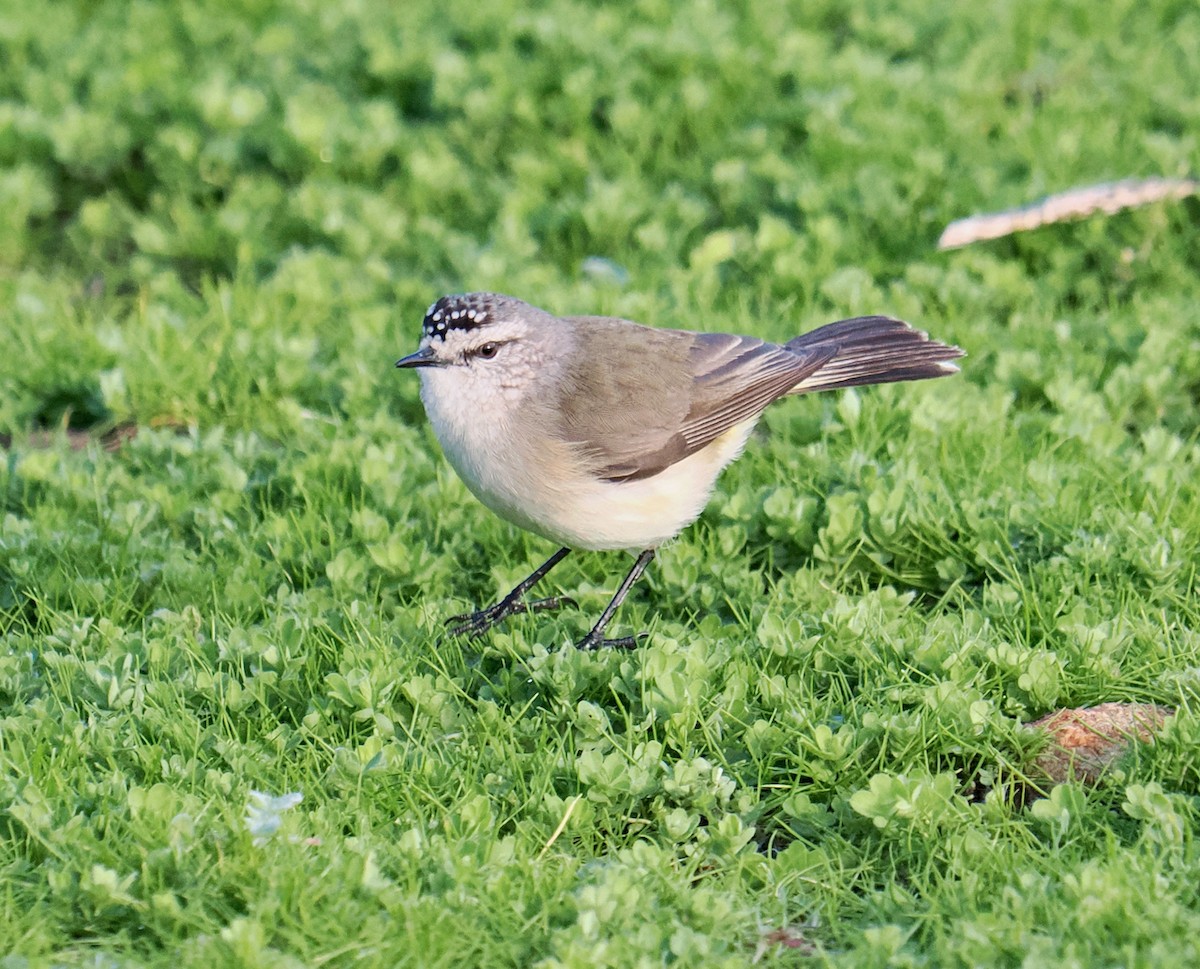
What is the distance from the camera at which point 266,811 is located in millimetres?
4395

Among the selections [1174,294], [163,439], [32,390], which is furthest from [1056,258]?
[32,390]

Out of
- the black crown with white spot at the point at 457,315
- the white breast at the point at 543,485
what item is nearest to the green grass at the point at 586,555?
the white breast at the point at 543,485

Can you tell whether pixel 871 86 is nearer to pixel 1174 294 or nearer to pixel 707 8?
pixel 707 8

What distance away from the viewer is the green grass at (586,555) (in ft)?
13.8

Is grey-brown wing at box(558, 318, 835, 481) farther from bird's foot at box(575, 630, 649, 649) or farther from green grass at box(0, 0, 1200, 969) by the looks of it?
bird's foot at box(575, 630, 649, 649)

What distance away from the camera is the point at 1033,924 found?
399 centimetres

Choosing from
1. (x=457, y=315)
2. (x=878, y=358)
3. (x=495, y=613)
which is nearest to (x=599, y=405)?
(x=457, y=315)

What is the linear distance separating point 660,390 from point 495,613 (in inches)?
43.8

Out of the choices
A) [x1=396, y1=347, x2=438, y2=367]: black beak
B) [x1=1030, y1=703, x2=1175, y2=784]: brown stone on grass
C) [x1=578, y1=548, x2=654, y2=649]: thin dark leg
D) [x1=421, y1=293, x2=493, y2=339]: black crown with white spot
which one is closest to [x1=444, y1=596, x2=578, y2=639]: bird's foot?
[x1=578, y1=548, x2=654, y2=649]: thin dark leg

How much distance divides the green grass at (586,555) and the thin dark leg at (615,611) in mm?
86

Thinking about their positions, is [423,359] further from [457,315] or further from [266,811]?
[266,811]

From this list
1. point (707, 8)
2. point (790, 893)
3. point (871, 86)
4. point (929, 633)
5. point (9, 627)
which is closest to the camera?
point (790, 893)

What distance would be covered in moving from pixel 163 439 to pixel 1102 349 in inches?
173

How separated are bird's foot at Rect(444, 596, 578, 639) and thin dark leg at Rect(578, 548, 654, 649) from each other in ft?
0.68
